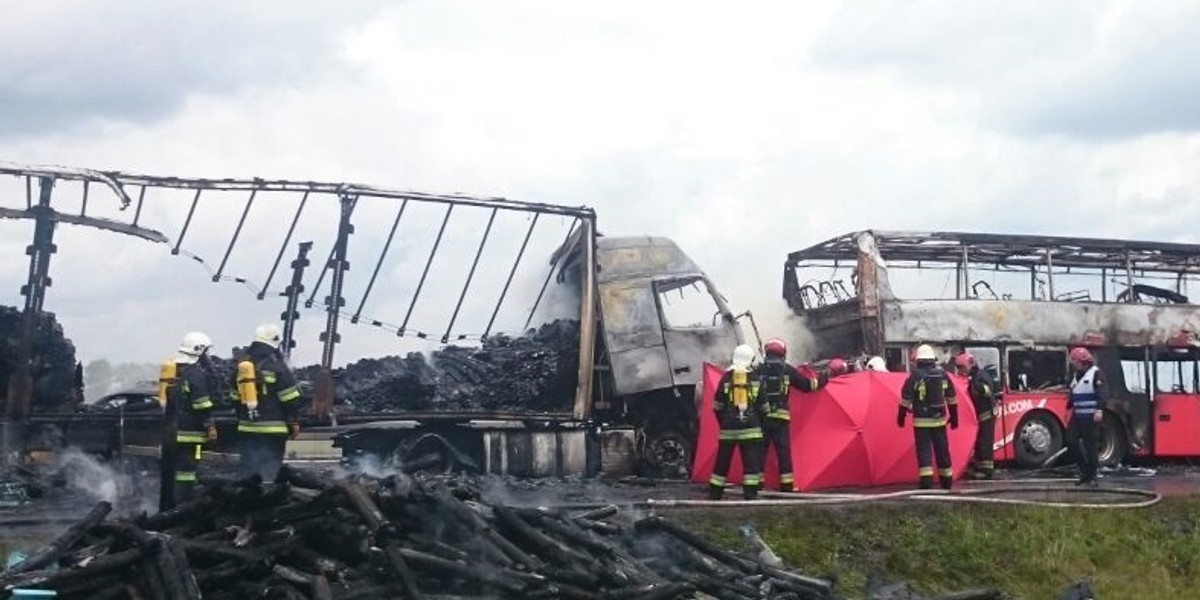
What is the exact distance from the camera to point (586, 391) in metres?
16.9

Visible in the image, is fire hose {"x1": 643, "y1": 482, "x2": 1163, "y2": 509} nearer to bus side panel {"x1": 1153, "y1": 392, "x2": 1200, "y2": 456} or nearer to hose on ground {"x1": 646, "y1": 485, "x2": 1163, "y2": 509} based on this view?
hose on ground {"x1": 646, "y1": 485, "x2": 1163, "y2": 509}

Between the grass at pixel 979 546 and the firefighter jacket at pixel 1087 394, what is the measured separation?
88.9 inches

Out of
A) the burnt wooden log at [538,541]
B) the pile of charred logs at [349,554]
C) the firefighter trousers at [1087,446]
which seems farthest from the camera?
the firefighter trousers at [1087,446]

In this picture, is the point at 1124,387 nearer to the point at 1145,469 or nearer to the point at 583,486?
the point at 1145,469

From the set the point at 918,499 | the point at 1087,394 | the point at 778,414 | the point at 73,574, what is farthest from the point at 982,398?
the point at 73,574

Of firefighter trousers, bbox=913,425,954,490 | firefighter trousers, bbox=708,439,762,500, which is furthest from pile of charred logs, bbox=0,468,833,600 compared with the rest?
firefighter trousers, bbox=913,425,954,490

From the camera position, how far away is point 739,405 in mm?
13617

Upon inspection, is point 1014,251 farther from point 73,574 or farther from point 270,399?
point 73,574

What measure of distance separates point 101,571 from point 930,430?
9207mm

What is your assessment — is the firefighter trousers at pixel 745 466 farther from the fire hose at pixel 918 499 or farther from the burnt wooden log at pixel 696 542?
the burnt wooden log at pixel 696 542

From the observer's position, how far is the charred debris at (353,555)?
8.38 metres

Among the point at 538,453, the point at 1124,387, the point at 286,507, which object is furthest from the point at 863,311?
the point at 286,507

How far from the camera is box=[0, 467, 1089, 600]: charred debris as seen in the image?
8383mm

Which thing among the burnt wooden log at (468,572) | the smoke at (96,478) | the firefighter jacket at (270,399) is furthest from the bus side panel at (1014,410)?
the burnt wooden log at (468,572)
